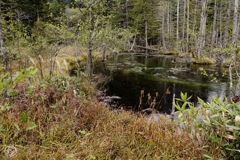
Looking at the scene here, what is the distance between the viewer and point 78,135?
9.14 feet

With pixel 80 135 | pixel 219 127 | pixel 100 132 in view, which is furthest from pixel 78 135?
pixel 219 127

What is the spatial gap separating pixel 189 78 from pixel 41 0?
2351 cm

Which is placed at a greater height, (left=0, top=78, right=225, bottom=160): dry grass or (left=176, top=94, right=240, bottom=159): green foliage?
(left=176, top=94, right=240, bottom=159): green foliage

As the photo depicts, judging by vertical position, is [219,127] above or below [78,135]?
above

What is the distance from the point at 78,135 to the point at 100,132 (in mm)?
356

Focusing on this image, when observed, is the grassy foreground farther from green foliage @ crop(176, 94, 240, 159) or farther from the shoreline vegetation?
green foliage @ crop(176, 94, 240, 159)

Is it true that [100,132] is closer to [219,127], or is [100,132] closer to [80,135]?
[80,135]

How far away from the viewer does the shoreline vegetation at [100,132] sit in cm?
207

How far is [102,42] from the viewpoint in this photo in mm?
7805

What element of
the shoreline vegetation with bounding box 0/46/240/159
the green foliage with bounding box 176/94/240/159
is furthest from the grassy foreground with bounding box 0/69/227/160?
the green foliage with bounding box 176/94/240/159

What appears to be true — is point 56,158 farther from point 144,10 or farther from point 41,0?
point 144,10

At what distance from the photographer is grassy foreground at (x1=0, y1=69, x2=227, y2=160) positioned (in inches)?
87.8

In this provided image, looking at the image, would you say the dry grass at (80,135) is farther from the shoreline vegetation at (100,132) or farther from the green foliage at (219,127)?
the green foliage at (219,127)

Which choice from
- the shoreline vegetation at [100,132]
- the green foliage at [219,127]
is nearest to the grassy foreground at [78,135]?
the shoreline vegetation at [100,132]
